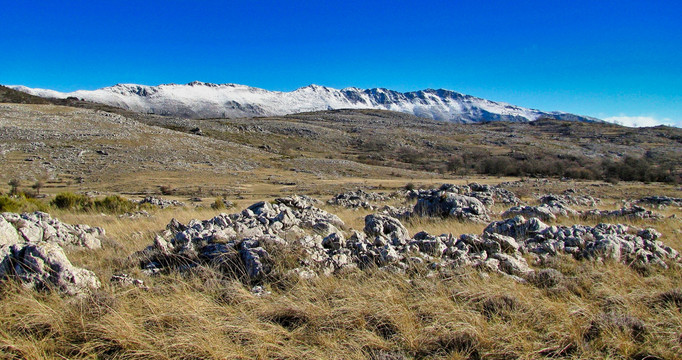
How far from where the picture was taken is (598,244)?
606cm

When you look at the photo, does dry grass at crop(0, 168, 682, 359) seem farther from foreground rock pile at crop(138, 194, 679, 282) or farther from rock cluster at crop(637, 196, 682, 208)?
rock cluster at crop(637, 196, 682, 208)

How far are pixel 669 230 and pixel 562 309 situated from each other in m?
8.50

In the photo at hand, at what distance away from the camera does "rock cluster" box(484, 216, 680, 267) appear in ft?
19.1

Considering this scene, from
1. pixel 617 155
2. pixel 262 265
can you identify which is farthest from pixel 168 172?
pixel 617 155

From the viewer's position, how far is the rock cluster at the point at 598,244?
19.1 ft

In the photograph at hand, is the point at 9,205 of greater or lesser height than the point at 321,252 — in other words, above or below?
below

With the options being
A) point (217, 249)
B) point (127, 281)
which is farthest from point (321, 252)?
point (127, 281)

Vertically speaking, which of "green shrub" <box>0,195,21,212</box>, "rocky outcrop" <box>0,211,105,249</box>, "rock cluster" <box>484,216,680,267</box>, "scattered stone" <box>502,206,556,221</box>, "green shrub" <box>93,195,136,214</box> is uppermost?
"rock cluster" <box>484,216,680,267</box>

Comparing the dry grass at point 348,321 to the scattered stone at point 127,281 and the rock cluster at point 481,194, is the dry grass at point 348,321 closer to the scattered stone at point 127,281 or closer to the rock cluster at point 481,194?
the scattered stone at point 127,281

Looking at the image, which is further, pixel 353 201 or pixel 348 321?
pixel 353 201

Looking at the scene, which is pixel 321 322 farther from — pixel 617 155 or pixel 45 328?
pixel 617 155

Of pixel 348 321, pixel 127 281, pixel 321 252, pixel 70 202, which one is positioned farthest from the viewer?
pixel 70 202

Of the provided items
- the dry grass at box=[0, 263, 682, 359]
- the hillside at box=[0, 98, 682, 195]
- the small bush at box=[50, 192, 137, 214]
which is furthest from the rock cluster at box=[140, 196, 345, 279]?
the hillside at box=[0, 98, 682, 195]

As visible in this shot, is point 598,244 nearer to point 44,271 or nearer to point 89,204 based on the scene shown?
point 44,271
